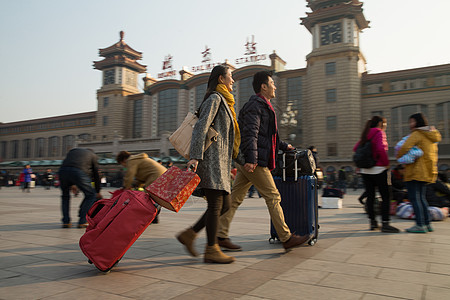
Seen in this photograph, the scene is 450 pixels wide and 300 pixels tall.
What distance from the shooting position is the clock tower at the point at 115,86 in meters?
54.7

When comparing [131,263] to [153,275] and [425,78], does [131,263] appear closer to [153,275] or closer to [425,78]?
[153,275]

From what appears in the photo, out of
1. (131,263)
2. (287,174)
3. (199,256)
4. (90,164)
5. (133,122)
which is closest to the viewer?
(131,263)

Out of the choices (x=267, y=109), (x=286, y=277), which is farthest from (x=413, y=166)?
(x=286, y=277)

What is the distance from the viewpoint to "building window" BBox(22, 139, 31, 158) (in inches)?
2477

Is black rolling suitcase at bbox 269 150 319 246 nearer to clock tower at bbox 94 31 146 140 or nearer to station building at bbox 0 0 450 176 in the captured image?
station building at bbox 0 0 450 176

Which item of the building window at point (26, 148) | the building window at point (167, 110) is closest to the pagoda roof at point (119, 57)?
the building window at point (167, 110)

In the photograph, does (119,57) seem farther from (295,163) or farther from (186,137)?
(186,137)

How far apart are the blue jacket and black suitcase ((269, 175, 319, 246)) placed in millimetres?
714

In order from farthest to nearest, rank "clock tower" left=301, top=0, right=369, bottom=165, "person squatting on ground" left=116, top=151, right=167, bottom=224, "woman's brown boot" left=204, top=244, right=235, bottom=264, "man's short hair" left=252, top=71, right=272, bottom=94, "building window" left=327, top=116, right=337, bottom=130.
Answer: "building window" left=327, top=116, right=337, bottom=130, "clock tower" left=301, top=0, right=369, bottom=165, "person squatting on ground" left=116, top=151, right=167, bottom=224, "man's short hair" left=252, top=71, right=272, bottom=94, "woman's brown boot" left=204, top=244, right=235, bottom=264

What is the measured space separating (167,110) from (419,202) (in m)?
48.6

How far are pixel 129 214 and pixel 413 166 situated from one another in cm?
416

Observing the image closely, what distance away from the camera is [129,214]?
9.04ft

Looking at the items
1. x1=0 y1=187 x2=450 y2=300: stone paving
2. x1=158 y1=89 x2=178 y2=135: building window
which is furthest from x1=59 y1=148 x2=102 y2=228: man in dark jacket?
x1=158 y1=89 x2=178 y2=135: building window

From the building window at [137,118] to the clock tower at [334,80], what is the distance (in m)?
27.4
